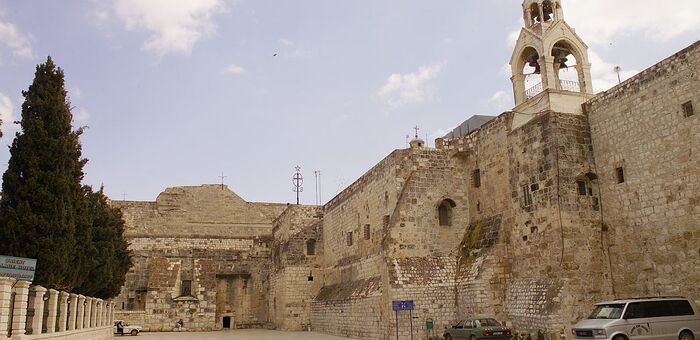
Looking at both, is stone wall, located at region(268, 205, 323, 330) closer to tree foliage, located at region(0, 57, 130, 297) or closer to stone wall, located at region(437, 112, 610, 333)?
stone wall, located at region(437, 112, 610, 333)

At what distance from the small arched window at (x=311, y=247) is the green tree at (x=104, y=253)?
925cm

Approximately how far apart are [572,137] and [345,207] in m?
13.2

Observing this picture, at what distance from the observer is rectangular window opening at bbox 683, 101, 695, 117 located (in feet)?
45.5

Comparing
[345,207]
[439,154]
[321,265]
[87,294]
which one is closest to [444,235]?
[439,154]

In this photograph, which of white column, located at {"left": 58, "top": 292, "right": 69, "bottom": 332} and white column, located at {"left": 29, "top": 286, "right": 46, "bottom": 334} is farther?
white column, located at {"left": 58, "top": 292, "right": 69, "bottom": 332}

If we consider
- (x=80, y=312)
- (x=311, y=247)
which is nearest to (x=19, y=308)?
(x=80, y=312)

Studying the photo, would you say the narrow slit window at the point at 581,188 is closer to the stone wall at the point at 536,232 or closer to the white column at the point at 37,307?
the stone wall at the point at 536,232

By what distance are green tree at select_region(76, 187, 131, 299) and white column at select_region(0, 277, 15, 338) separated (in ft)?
30.7

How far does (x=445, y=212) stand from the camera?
21.4m

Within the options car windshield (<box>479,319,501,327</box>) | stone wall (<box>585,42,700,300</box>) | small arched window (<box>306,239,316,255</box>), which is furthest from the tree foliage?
stone wall (<box>585,42,700,300</box>)

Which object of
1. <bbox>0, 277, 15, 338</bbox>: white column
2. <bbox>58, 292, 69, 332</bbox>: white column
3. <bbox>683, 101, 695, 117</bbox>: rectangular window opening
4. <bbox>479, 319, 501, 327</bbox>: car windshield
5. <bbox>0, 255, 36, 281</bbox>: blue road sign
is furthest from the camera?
<bbox>58, 292, 69, 332</bbox>: white column

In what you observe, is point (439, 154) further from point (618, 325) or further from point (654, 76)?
point (618, 325)

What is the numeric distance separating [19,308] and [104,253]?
1137 centimetres

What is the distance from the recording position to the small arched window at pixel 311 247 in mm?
31375
